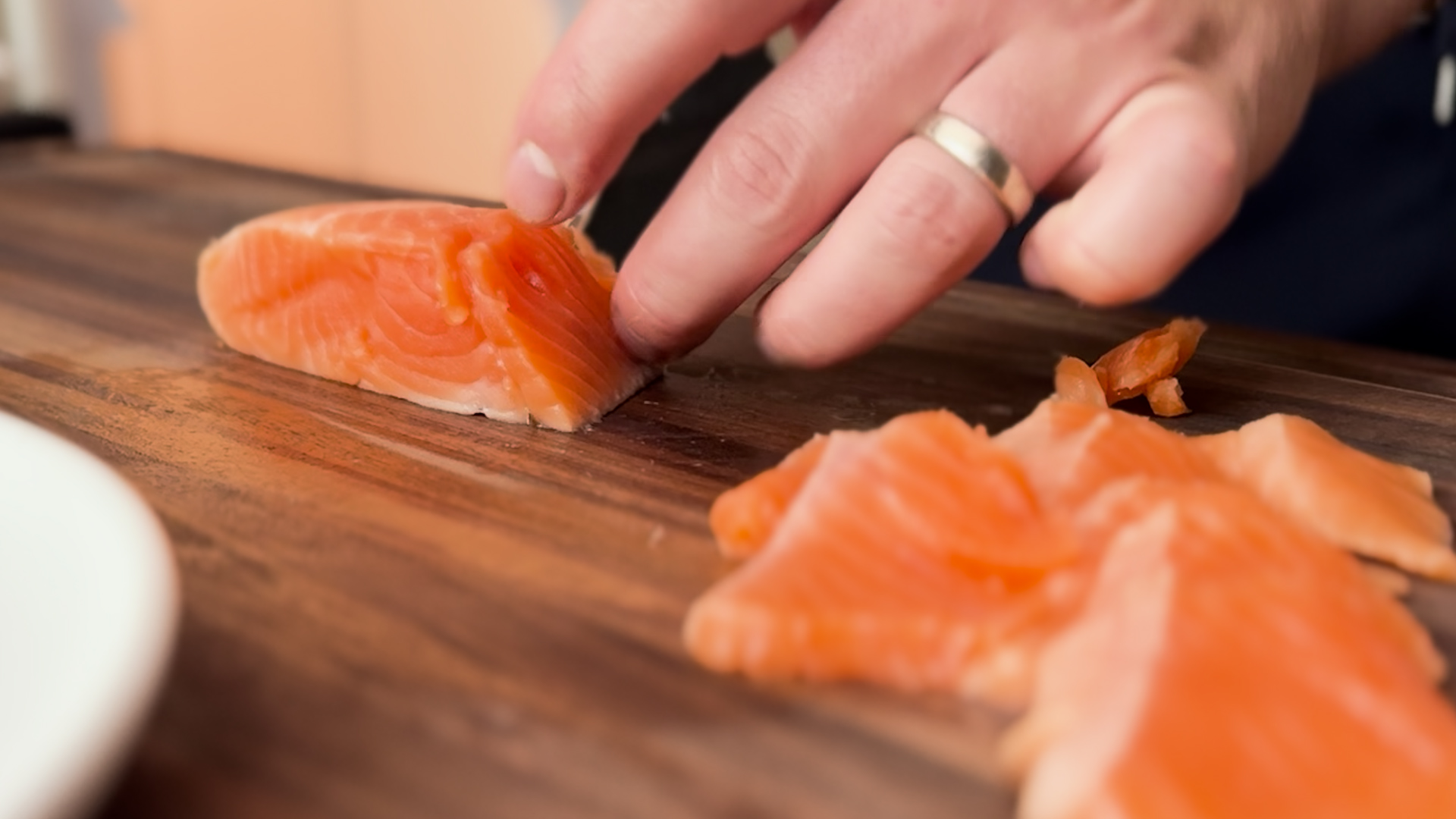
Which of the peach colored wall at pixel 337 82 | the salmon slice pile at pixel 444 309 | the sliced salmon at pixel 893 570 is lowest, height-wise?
the peach colored wall at pixel 337 82

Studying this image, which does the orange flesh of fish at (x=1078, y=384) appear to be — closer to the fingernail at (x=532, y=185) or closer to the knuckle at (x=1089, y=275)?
the knuckle at (x=1089, y=275)

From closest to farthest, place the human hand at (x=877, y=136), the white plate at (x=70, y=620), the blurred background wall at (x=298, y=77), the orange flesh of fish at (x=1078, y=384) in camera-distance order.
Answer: the white plate at (x=70, y=620), the human hand at (x=877, y=136), the orange flesh of fish at (x=1078, y=384), the blurred background wall at (x=298, y=77)

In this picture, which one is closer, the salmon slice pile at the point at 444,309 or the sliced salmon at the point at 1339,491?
the sliced salmon at the point at 1339,491

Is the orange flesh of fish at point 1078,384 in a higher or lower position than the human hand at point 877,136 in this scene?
lower

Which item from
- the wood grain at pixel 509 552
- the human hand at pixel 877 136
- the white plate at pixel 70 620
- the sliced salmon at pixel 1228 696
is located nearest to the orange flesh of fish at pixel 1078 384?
the wood grain at pixel 509 552

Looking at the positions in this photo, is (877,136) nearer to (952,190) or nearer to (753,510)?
(952,190)

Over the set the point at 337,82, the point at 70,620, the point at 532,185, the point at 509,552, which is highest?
the point at 532,185

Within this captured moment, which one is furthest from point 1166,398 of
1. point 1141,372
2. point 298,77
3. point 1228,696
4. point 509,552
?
point 298,77
